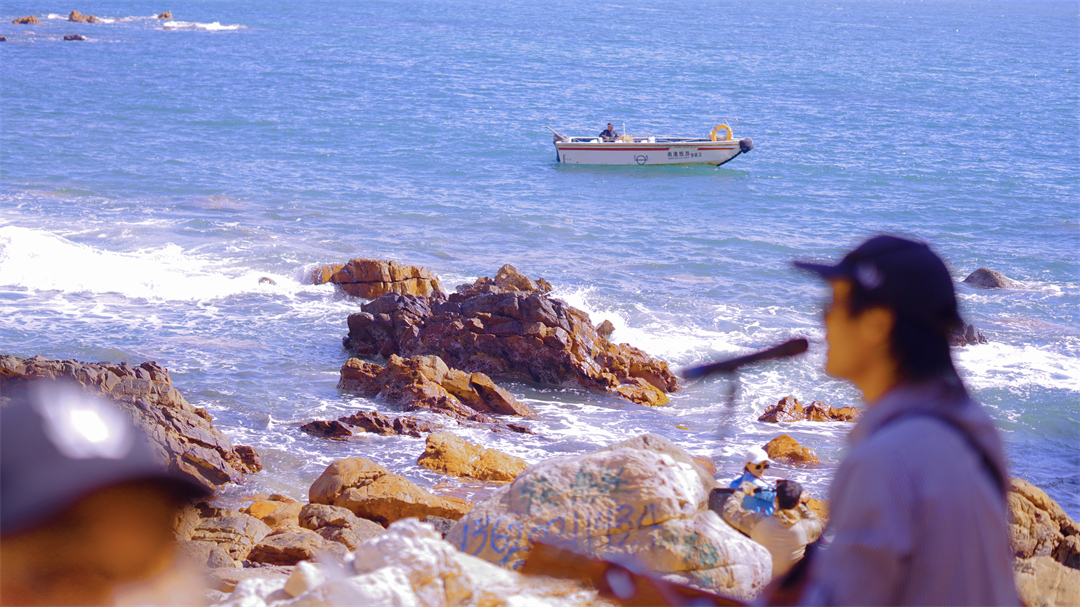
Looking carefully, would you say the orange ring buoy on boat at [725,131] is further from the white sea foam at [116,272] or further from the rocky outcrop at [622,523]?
the rocky outcrop at [622,523]

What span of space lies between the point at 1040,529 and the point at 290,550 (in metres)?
6.09

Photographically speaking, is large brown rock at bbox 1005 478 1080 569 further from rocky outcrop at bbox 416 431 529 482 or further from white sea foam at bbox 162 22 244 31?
white sea foam at bbox 162 22 244 31

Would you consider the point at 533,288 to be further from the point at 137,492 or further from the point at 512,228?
the point at 137,492

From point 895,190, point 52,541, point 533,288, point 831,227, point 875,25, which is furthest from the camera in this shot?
point 875,25

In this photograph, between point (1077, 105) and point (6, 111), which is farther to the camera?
point (1077, 105)

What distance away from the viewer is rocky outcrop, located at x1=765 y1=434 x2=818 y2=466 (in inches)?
433

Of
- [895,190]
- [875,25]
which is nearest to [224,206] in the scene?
[895,190]

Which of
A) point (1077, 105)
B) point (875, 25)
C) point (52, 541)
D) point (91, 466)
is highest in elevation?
point (875, 25)

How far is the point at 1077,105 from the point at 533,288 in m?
49.1

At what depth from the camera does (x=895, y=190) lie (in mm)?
31922

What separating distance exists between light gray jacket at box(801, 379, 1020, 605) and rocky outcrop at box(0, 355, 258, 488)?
8166 mm

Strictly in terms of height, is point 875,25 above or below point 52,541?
above

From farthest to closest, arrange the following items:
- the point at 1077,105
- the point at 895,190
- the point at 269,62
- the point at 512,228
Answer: the point at 269,62 → the point at 1077,105 → the point at 895,190 → the point at 512,228

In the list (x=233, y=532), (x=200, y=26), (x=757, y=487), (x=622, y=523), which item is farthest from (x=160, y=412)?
(x=200, y=26)
